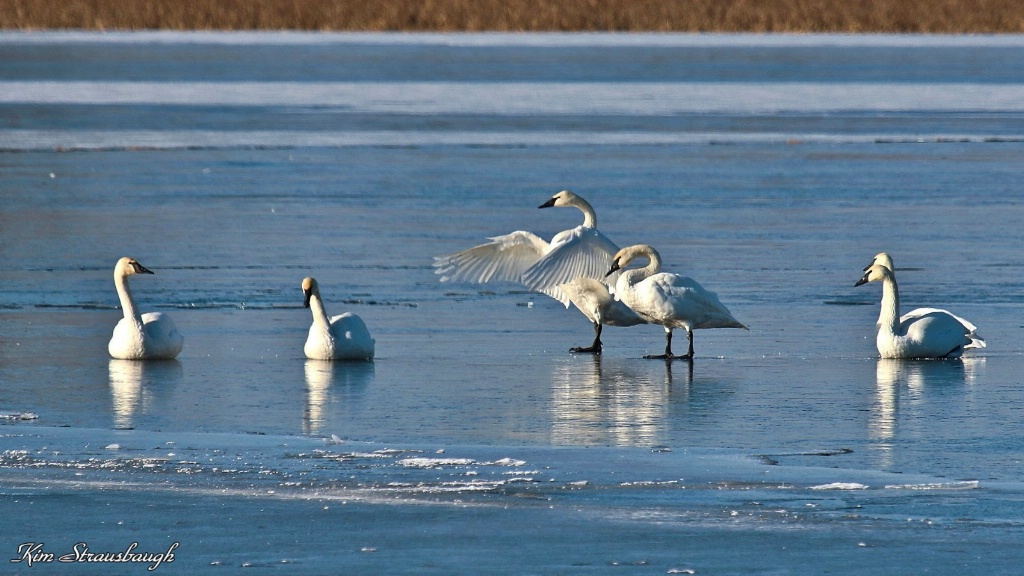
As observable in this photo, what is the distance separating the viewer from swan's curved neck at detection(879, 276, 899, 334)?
874 centimetres

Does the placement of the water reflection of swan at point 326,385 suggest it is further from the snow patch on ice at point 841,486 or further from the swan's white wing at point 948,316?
the swan's white wing at point 948,316

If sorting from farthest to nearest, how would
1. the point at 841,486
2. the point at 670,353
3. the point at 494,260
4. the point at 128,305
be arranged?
1. the point at 494,260
2. the point at 670,353
3. the point at 128,305
4. the point at 841,486

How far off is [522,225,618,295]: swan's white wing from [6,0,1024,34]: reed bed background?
134 ft

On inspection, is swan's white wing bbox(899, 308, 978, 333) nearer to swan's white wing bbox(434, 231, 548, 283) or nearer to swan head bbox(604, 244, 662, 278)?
swan head bbox(604, 244, 662, 278)

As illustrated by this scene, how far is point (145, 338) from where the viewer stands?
8.59m

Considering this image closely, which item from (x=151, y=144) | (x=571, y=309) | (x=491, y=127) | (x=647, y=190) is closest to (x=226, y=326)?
(x=571, y=309)

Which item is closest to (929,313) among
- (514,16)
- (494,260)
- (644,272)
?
(644,272)

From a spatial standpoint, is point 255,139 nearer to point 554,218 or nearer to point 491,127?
point 491,127

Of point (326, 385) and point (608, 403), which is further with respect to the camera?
point (326, 385)

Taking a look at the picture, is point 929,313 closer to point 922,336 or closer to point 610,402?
point 922,336

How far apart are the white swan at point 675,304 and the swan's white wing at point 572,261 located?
1.56ft

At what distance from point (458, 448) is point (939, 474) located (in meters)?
1.69

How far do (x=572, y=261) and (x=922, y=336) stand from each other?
6.03ft

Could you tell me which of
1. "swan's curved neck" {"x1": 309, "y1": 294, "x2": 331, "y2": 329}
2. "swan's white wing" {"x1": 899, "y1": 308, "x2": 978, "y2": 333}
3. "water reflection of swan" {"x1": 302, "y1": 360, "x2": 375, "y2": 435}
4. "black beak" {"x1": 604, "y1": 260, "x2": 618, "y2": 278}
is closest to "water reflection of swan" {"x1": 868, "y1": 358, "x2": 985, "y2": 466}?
"swan's white wing" {"x1": 899, "y1": 308, "x2": 978, "y2": 333}
